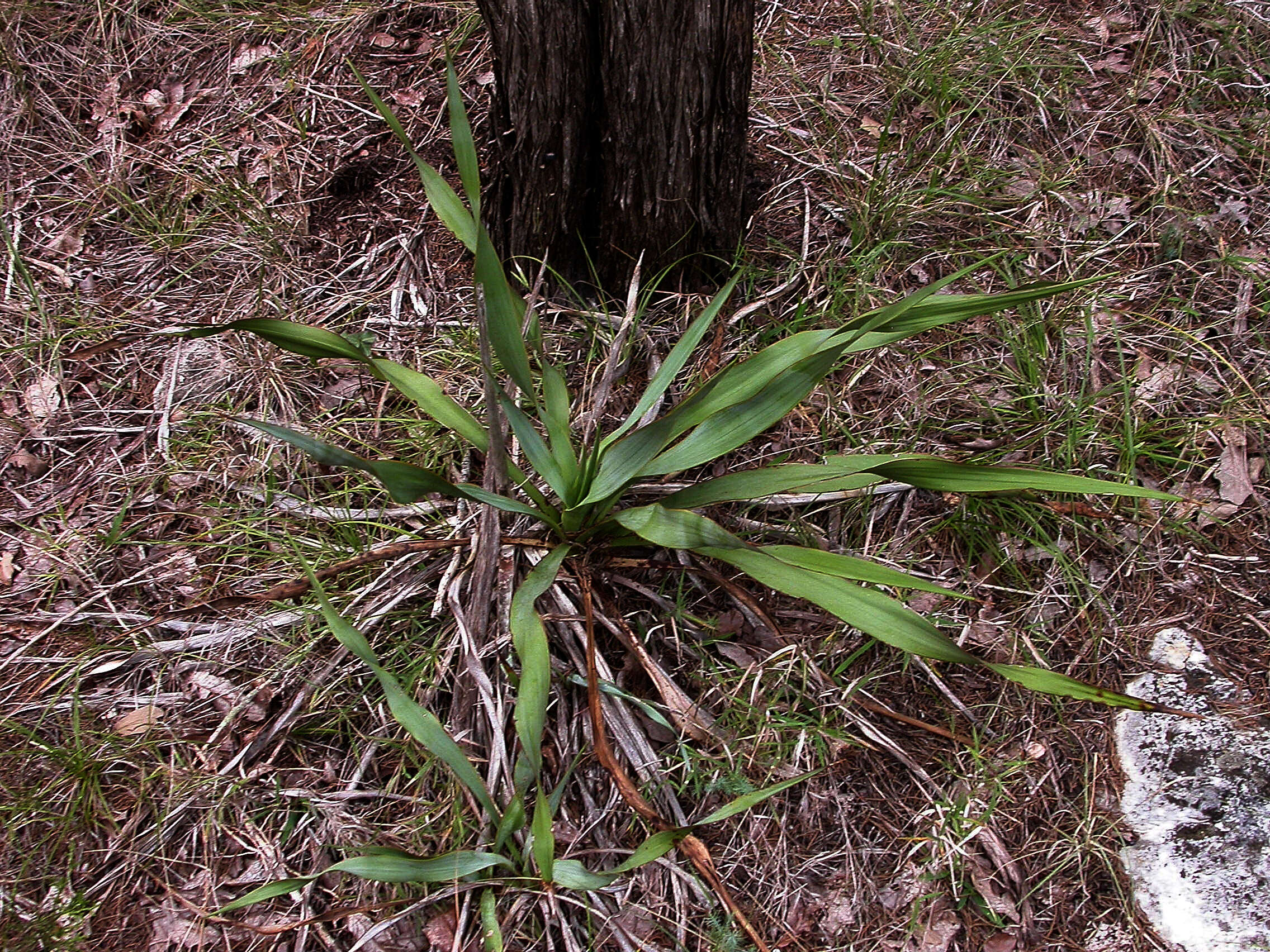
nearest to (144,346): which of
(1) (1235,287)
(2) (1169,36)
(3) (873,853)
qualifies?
(3) (873,853)

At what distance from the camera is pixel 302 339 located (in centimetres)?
164

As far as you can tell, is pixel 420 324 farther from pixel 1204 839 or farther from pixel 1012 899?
pixel 1204 839

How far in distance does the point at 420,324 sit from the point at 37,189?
1.14 meters

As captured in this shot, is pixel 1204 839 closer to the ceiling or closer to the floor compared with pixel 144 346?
closer to the floor

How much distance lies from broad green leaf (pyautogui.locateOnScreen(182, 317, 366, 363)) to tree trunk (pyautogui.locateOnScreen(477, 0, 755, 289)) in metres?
0.55

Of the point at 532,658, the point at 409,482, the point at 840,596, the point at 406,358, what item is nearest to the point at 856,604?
the point at 840,596

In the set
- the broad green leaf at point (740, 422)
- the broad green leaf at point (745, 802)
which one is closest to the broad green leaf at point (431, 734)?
the broad green leaf at point (745, 802)

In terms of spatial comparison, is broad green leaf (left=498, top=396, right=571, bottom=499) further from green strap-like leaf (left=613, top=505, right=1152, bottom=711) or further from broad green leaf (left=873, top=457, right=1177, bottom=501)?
broad green leaf (left=873, top=457, right=1177, bottom=501)

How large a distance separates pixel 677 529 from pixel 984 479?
54cm

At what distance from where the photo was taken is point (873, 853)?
5.32 ft

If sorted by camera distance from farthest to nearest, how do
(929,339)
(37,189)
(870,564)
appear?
1. (37,189)
2. (929,339)
3. (870,564)

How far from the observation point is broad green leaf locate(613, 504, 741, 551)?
154 cm

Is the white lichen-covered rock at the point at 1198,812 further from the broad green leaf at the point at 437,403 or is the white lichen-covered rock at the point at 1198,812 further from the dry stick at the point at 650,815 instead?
the broad green leaf at the point at 437,403

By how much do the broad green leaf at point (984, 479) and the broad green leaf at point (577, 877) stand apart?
844mm
